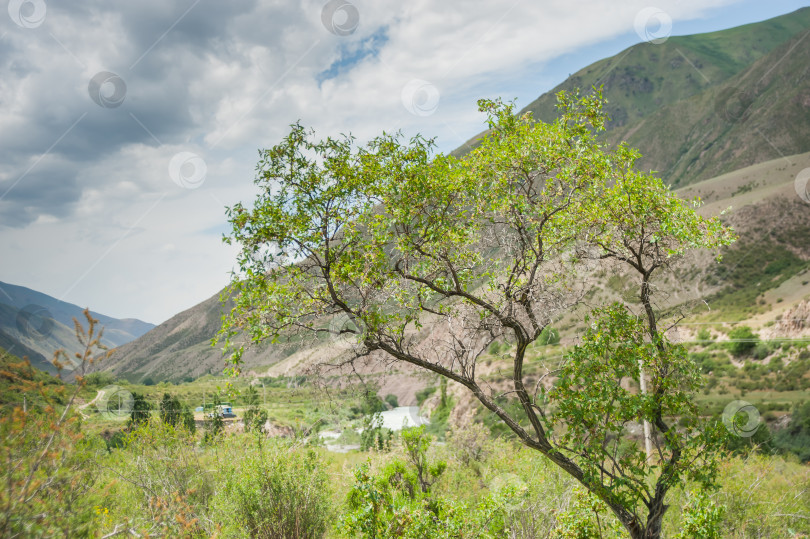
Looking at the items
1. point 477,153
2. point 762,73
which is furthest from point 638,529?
point 762,73

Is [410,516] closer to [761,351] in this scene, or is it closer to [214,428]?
[214,428]

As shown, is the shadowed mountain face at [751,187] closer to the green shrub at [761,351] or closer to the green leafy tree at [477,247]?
the green leafy tree at [477,247]

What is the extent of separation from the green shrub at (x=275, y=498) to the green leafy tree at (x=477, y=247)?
4.31 metres

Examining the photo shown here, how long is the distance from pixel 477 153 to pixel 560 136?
4.32 ft

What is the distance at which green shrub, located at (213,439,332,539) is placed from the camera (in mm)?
10242

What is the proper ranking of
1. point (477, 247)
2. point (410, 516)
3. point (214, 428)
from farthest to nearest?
point (214, 428) → point (477, 247) → point (410, 516)

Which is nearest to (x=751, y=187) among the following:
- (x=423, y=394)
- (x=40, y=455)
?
(x=423, y=394)

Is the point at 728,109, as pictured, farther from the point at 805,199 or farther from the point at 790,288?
the point at 790,288

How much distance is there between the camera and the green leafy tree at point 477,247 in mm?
7145

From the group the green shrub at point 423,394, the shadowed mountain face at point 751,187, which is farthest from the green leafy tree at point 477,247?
the green shrub at point 423,394

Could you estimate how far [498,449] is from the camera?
77.6 feet

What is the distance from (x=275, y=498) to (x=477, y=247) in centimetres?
693

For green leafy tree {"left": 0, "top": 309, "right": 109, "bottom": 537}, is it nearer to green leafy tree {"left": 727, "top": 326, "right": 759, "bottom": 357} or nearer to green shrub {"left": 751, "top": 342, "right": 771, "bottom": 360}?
green shrub {"left": 751, "top": 342, "right": 771, "bottom": 360}

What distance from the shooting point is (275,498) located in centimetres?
1059
